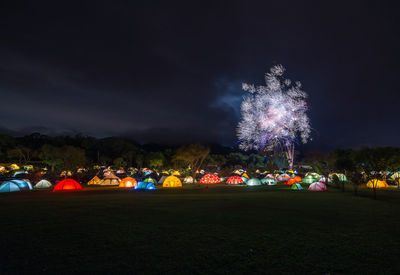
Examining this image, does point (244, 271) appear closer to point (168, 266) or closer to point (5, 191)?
point (168, 266)

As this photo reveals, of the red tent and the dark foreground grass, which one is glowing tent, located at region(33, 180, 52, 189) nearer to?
the red tent

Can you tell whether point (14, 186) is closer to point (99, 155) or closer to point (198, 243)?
point (198, 243)

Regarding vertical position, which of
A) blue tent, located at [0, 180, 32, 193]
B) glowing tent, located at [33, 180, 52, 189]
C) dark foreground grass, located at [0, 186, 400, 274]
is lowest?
glowing tent, located at [33, 180, 52, 189]

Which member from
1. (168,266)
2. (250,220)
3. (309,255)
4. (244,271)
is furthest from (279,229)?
(168,266)

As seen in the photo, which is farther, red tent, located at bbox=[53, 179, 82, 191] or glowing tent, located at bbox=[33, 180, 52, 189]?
glowing tent, located at bbox=[33, 180, 52, 189]

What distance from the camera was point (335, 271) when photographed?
632 cm

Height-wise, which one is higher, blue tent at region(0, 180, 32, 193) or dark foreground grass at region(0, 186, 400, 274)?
dark foreground grass at region(0, 186, 400, 274)

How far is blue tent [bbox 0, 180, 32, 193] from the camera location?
103ft

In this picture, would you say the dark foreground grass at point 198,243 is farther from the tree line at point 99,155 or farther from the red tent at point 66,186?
the tree line at point 99,155

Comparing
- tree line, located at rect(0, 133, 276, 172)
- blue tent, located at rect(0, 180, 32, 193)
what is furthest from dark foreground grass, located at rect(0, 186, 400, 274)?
tree line, located at rect(0, 133, 276, 172)

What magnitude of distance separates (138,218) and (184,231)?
11.8 feet

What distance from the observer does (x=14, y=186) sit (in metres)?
32.4

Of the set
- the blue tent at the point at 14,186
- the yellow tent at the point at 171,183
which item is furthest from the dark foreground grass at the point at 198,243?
the yellow tent at the point at 171,183

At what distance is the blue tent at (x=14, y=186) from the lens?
3131 centimetres
